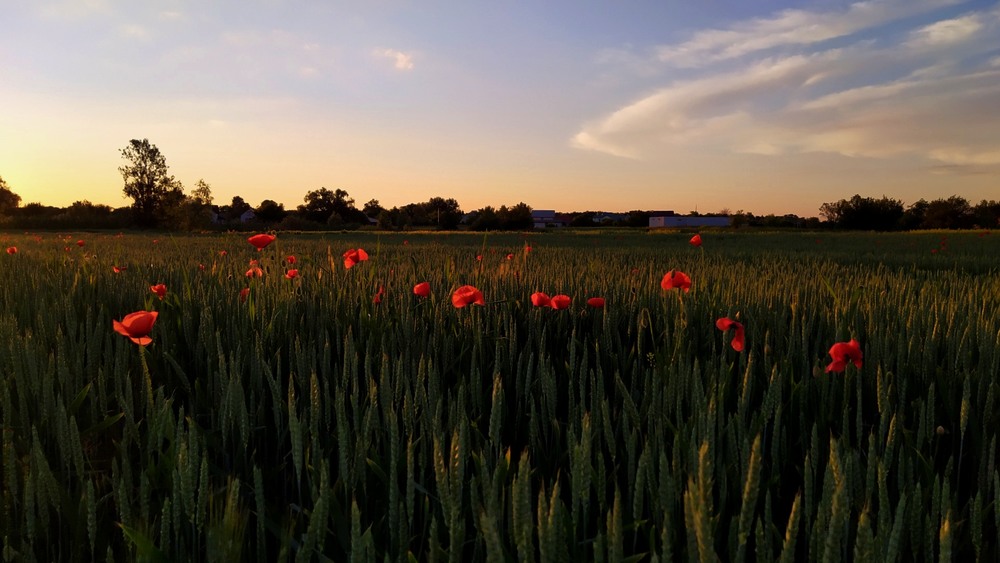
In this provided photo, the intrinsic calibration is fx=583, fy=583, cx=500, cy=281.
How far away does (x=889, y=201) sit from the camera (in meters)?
56.4

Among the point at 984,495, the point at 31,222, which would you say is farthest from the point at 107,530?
the point at 31,222

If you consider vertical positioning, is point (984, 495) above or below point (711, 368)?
below

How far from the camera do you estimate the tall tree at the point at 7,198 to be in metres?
54.9

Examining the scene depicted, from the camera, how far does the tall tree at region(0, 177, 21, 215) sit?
54900 millimetres

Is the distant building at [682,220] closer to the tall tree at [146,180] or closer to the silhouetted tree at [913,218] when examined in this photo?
the silhouetted tree at [913,218]

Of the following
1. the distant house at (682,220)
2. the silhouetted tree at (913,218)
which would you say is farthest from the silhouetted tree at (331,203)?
the silhouetted tree at (913,218)

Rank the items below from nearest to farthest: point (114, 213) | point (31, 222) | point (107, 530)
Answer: point (107, 530)
point (31, 222)
point (114, 213)

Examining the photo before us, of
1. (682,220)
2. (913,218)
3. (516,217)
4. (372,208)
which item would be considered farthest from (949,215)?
(372,208)

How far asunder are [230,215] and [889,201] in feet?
300

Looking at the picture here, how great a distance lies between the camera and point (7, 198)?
191ft

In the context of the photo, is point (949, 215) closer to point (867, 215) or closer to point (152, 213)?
point (867, 215)

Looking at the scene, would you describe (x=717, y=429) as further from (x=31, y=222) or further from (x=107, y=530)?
(x=31, y=222)

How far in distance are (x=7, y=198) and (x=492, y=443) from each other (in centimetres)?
7584

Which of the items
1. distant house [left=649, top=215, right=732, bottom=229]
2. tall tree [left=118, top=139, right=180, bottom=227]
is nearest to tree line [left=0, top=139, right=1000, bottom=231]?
tall tree [left=118, top=139, right=180, bottom=227]
